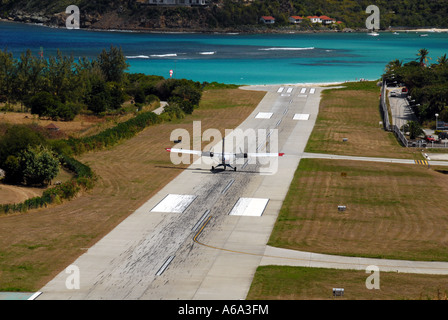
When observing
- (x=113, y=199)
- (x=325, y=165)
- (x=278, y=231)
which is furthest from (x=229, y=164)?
(x=278, y=231)

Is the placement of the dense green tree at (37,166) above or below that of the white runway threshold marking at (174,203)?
above

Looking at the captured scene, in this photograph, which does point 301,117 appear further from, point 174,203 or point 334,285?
point 334,285

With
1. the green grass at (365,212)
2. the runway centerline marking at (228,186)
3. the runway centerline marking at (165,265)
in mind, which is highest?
the runway centerline marking at (228,186)

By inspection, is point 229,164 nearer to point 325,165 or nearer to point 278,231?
point 325,165

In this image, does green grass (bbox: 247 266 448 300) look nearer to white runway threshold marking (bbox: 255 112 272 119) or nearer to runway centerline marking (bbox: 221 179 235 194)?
runway centerline marking (bbox: 221 179 235 194)

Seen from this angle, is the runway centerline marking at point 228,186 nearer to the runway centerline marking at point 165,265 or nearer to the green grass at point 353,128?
the runway centerline marking at point 165,265

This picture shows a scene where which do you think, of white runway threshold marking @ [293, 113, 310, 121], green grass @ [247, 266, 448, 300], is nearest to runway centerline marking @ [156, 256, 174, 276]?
green grass @ [247, 266, 448, 300]

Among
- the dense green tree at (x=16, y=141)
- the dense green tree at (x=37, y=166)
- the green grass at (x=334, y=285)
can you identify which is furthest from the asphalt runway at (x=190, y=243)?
the dense green tree at (x=16, y=141)
